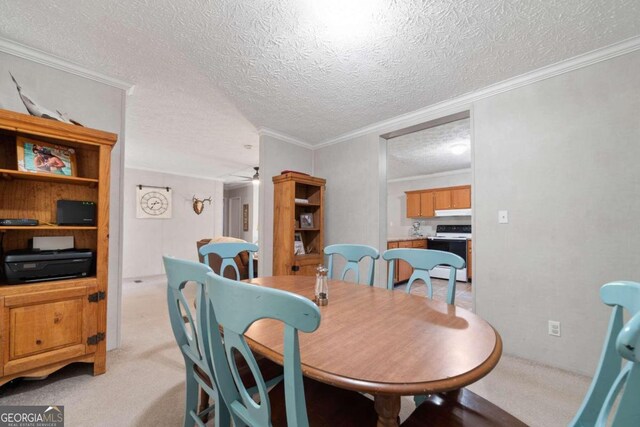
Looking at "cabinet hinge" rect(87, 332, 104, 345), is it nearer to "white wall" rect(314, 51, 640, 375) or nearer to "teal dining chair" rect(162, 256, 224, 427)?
"teal dining chair" rect(162, 256, 224, 427)

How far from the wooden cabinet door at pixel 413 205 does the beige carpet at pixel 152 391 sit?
435 cm

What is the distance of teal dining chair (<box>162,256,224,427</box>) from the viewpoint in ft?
3.17

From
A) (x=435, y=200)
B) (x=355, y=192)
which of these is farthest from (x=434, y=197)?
(x=355, y=192)

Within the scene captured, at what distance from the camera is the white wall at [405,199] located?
5938mm

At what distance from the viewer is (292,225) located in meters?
3.22

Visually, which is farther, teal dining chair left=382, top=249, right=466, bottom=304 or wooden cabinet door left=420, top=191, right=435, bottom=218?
wooden cabinet door left=420, top=191, right=435, bottom=218

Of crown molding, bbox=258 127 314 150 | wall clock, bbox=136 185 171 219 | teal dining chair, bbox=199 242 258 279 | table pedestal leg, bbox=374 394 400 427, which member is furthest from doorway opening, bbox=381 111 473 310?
wall clock, bbox=136 185 171 219

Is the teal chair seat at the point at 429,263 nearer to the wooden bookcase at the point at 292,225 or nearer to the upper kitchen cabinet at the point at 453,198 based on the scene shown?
the wooden bookcase at the point at 292,225

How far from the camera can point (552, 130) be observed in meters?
2.10

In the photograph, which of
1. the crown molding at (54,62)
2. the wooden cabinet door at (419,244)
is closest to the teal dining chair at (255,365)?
the crown molding at (54,62)

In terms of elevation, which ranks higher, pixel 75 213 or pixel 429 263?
pixel 75 213

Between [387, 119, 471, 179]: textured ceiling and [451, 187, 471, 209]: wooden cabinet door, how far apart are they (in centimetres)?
49

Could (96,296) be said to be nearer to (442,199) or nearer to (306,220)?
(306,220)

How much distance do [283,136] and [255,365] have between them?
10.7 feet
